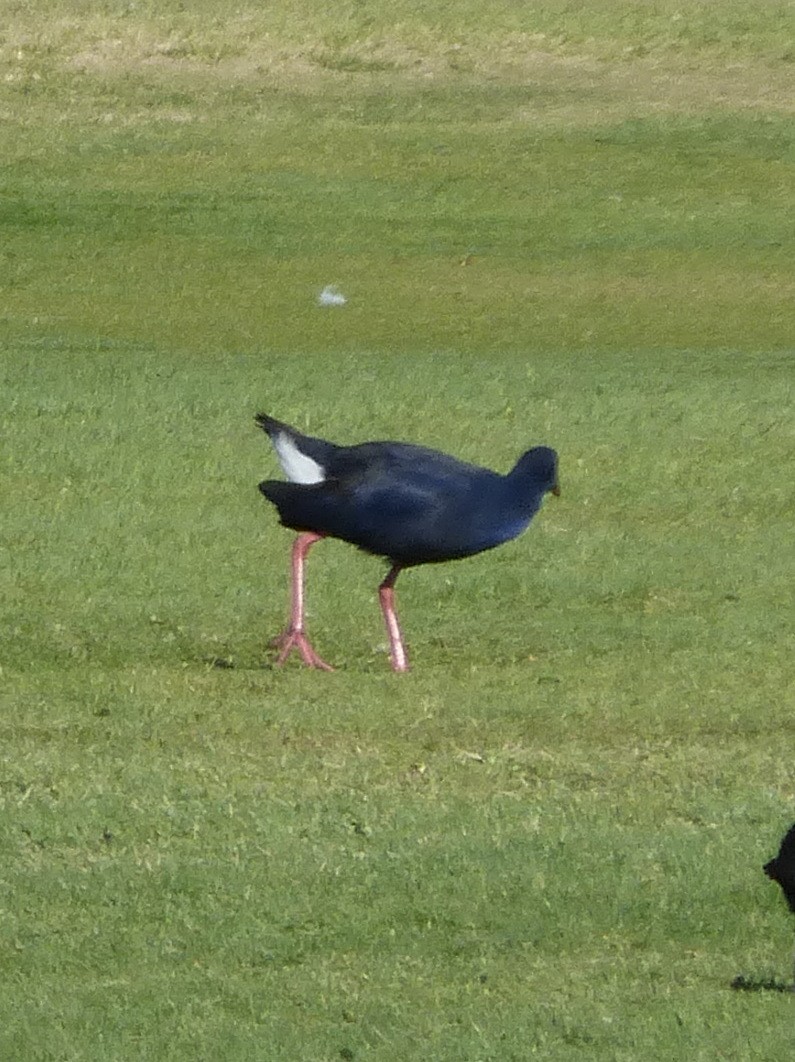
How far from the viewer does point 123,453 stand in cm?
1265

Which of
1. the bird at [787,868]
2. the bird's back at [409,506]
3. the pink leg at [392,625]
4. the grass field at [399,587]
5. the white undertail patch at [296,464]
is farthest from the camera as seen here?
the white undertail patch at [296,464]

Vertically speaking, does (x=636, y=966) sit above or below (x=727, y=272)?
above

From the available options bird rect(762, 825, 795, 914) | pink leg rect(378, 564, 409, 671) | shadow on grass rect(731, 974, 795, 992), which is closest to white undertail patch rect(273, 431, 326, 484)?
pink leg rect(378, 564, 409, 671)

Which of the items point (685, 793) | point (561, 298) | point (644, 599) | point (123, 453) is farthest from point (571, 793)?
point (561, 298)

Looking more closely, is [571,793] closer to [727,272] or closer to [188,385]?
[188,385]

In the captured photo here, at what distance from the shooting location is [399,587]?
10852mm

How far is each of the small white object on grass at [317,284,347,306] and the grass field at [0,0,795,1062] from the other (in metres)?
0.14

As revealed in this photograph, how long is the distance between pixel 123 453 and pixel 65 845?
580 centimetres

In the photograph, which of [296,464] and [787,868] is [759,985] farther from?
[296,464]

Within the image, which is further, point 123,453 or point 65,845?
point 123,453

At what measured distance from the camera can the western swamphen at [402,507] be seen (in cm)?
917

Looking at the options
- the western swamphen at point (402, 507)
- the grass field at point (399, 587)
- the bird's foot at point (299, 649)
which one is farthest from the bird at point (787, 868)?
the bird's foot at point (299, 649)

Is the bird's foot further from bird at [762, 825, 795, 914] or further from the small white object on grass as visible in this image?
the small white object on grass

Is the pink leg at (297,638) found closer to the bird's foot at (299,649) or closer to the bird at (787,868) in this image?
the bird's foot at (299,649)
